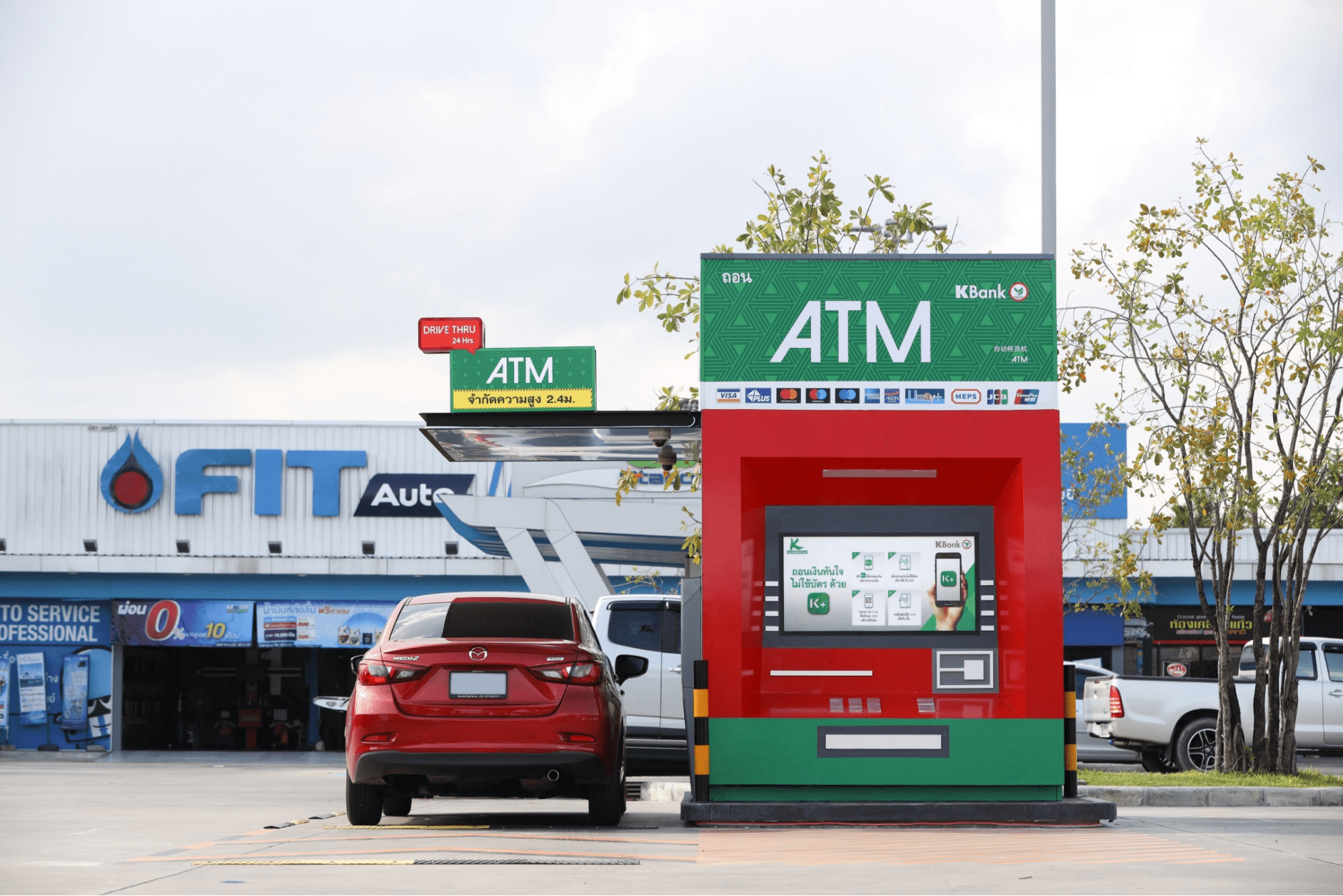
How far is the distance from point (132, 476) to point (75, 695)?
169 inches

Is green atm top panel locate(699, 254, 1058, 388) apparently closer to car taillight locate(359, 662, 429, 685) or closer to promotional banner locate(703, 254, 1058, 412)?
promotional banner locate(703, 254, 1058, 412)

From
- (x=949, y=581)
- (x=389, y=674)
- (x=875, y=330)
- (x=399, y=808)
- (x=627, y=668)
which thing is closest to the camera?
(x=389, y=674)

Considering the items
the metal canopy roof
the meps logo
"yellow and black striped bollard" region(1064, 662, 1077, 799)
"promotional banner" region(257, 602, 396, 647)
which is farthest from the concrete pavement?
"promotional banner" region(257, 602, 396, 647)

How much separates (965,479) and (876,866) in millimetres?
3947

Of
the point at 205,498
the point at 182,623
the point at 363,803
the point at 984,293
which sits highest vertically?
the point at 984,293

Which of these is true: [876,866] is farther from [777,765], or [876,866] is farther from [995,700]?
[995,700]

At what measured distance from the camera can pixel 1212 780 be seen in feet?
48.9

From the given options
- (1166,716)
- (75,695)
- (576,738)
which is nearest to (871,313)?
(576,738)

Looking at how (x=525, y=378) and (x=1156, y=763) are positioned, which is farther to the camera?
(x=1156, y=763)

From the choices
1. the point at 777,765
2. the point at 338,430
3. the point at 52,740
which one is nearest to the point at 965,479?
the point at 777,765

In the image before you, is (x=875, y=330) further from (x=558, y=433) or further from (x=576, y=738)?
(x=576, y=738)

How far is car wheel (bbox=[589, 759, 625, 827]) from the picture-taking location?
9.74 metres

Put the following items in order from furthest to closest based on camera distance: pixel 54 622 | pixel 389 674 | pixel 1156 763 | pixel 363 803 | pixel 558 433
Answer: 1. pixel 54 622
2. pixel 1156 763
3. pixel 558 433
4. pixel 363 803
5. pixel 389 674

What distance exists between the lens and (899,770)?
1008 cm
